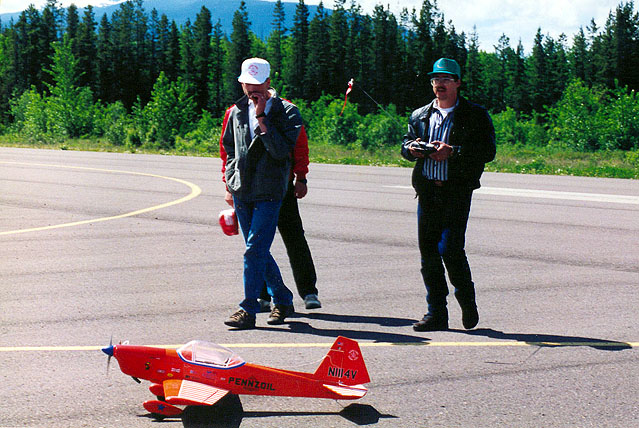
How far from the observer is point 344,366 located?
402 cm

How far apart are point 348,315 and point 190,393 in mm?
2499

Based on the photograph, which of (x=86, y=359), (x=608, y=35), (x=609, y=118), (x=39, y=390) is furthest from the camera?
(x=608, y=35)

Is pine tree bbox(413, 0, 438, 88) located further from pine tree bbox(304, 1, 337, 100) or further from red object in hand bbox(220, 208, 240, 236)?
red object in hand bbox(220, 208, 240, 236)

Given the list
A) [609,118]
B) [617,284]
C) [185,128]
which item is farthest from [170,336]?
[185,128]

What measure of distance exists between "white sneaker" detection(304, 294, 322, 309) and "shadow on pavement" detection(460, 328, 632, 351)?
4.32ft

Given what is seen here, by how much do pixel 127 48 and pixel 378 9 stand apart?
4368cm

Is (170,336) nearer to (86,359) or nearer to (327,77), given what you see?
(86,359)

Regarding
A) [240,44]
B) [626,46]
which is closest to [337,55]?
[240,44]

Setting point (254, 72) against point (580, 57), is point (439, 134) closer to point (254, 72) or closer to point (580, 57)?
point (254, 72)

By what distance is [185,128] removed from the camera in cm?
6362

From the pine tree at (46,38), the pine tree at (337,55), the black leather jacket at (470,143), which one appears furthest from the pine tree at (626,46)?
the black leather jacket at (470,143)

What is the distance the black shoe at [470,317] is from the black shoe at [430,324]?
17 cm

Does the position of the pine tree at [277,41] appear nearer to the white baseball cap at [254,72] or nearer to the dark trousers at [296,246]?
the dark trousers at [296,246]

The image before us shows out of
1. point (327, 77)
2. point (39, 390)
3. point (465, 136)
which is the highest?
point (327, 77)
